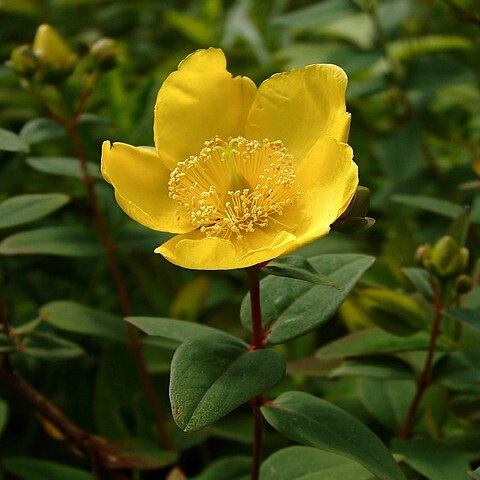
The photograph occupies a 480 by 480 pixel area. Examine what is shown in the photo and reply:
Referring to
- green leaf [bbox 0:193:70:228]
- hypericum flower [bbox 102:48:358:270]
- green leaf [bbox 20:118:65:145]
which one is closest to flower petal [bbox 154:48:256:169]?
hypericum flower [bbox 102:48:358:270]

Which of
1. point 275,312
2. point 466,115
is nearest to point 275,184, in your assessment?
point 275,312

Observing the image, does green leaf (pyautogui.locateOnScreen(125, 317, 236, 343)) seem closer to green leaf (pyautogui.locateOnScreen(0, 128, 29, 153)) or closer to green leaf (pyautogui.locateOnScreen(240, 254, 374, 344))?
green leaf (pyautogui.locateOnScreen(240, 254, 374, 344))

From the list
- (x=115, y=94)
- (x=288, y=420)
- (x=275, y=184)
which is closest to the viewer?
(x=288, y=420)

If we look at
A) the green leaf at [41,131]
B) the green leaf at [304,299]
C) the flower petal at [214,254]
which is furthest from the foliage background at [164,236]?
the flower petal at [214,254]

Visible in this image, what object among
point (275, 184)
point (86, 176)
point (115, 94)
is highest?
point (275, 184)

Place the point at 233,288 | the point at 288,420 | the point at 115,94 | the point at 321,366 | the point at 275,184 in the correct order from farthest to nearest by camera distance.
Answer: the point at 115,94
the point at 233,288
the point at 321,366
the point at 275,184
the point at 288,420

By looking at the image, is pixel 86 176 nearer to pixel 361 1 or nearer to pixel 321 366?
pixel 321 366
